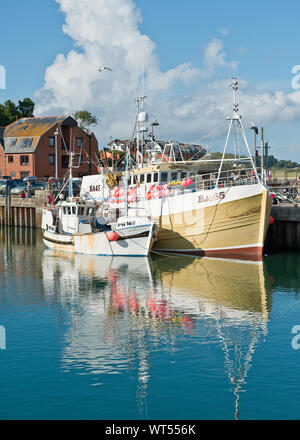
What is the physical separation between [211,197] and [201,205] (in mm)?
955

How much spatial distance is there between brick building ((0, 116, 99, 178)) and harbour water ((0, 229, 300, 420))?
46.6 metres

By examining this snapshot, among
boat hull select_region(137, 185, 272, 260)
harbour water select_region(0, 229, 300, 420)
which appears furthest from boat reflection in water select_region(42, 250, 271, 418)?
boat hull select_region(137, 185, 272, 260)

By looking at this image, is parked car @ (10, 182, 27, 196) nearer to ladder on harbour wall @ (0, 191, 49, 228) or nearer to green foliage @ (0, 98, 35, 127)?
ladder on harbour wall @ (0, 191, 49, 228)

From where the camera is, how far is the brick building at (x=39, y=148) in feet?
241

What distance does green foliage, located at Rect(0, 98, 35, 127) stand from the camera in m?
90.0

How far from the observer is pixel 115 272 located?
29.8 m

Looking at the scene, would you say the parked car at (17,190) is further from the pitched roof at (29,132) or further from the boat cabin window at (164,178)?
the boat cabin window at (164,178)

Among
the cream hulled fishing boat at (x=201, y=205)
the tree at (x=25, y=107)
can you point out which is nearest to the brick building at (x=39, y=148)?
the tree at (x=25, y=107)

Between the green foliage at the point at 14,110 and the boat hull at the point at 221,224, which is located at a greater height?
the green foliage at the point at 14,110

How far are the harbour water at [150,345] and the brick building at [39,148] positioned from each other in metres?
46.6

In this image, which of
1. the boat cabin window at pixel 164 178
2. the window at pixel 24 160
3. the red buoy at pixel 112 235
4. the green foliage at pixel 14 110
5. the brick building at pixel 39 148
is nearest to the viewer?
the red buoy at pixel 112 235

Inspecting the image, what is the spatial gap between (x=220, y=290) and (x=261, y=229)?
29.7 feet

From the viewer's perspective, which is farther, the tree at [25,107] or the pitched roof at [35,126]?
the tree at [25,107]

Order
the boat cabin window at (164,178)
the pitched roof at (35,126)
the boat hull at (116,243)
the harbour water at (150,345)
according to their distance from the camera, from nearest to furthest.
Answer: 1. the harbour water at (150,345)
2. the boat hull at (116,243)
3. the boat cabin window at (164,178)
4. the pitched roof at (35,126)
